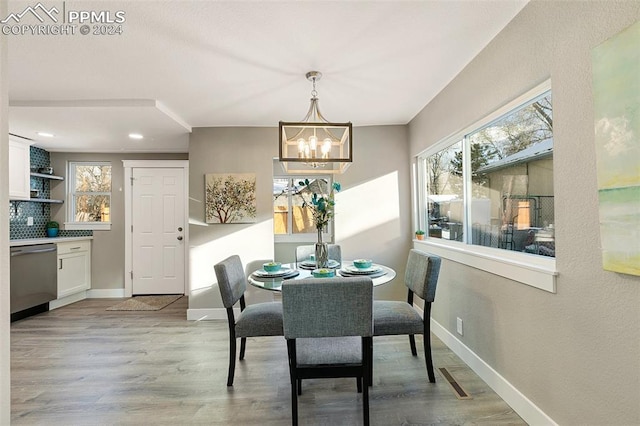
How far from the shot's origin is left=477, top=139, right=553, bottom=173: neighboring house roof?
5.77ft

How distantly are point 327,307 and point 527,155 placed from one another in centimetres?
157

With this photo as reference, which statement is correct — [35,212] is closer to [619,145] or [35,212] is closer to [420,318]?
[420,318]

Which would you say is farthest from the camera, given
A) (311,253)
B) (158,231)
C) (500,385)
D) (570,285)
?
(158,231)

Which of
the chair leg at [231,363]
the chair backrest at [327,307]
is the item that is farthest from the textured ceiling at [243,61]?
the chair leg at [231,363]

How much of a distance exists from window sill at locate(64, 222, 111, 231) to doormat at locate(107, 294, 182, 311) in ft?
3.98

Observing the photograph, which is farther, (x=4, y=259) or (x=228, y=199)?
(x=228, y=199)

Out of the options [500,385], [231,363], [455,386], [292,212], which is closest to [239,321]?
[231,363]

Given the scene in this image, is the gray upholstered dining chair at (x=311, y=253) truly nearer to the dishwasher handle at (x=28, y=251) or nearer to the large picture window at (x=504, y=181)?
the large picture window at (x=504, y=181)

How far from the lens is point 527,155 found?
6.41ft

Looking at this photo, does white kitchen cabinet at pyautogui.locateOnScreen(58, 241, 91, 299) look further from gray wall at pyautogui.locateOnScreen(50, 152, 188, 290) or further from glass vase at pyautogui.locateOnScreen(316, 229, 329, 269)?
glass vase at pyautogui.locateOnScreen(316, 229, 329, 269)

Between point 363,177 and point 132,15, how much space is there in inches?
108

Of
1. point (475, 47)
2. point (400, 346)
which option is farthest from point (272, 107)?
point (400, 346)

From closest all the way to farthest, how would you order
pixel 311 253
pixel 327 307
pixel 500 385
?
pixel 327 307
pixel 500 385
pixel 311 253

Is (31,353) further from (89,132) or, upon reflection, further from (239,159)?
(239,159)
